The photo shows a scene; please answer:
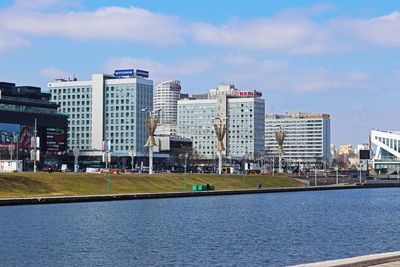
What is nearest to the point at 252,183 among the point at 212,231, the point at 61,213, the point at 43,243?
the point at 61,213

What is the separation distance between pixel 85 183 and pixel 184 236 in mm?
70323

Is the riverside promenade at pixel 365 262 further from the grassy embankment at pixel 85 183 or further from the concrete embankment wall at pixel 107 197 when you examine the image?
the grassy embankment at pixel 85 183

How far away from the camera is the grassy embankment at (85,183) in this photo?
119 meters

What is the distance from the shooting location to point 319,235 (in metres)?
69.3

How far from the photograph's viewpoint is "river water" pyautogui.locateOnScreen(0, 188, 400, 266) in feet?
172

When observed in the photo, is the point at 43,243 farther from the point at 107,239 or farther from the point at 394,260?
the point at 394,260

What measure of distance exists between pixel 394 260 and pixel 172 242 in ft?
97.1

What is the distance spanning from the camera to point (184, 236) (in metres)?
67.7

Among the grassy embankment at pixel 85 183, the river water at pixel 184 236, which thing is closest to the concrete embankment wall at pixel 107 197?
the river water at pixel 184 236

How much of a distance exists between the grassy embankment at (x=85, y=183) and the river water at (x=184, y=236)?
16248 mm

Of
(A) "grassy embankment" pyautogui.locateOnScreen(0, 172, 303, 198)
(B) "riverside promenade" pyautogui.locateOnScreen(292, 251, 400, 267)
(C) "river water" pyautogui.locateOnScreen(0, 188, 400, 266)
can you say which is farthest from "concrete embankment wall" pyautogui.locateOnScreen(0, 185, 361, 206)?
(B) "riverside promenade" pyautogui.locateOnScreen(292, 251, 400, 267)

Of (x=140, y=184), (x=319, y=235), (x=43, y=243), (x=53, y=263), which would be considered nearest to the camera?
(x=53, y=263)

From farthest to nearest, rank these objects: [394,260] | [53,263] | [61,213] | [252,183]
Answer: [252,183] → [61,213] → [53,263] → [394,260]

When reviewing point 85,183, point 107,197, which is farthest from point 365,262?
point 85,183
